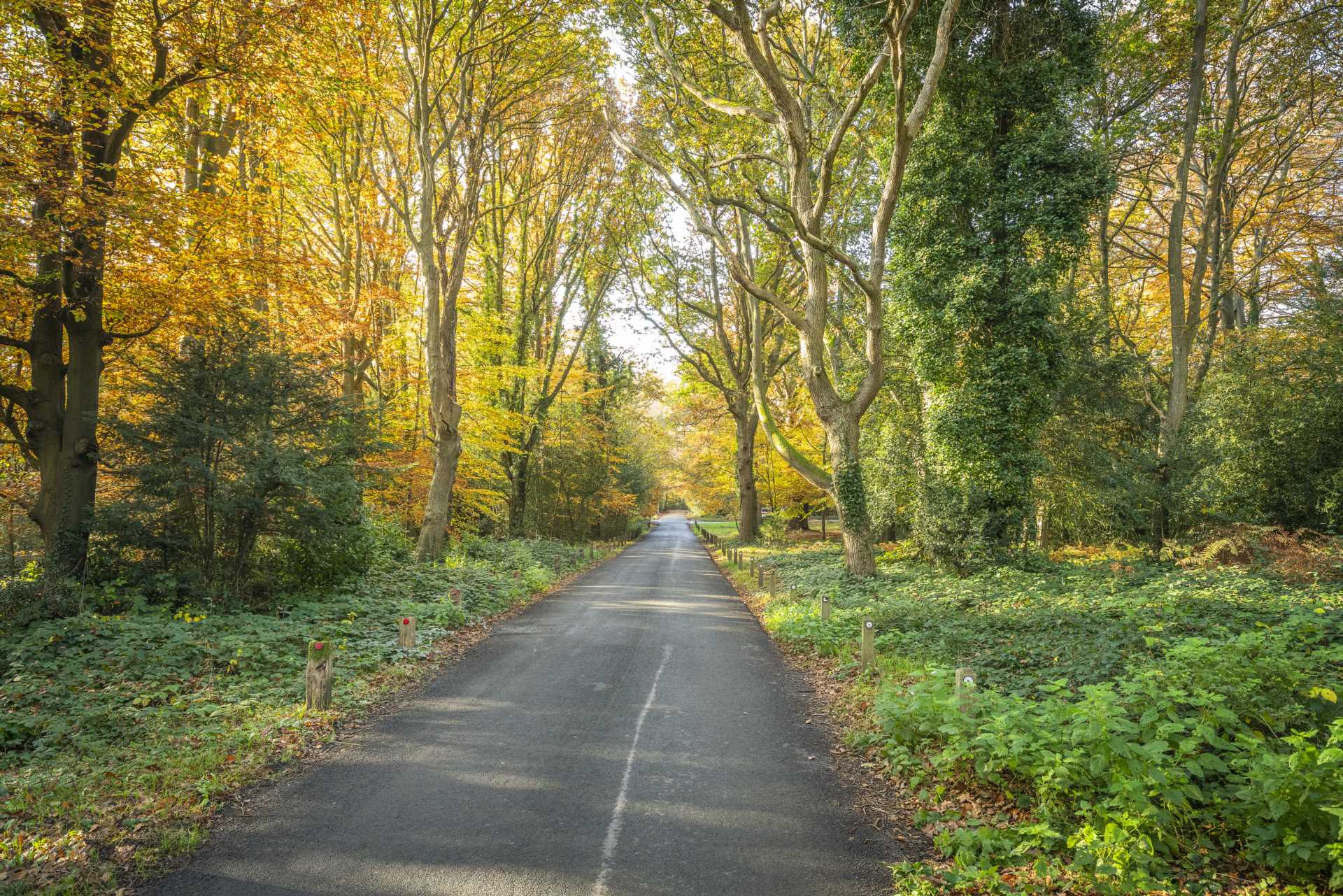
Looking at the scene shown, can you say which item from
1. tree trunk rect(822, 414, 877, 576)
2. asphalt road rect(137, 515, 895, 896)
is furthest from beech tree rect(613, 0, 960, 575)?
asphalt road rect(137, 515, 895, 896)

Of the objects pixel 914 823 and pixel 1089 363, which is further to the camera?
pixel 1089 363

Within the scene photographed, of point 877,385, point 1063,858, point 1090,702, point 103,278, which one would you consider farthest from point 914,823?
point 103,278

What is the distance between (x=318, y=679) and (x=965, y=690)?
21.8ft

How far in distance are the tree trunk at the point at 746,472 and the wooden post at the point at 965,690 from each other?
21959mm

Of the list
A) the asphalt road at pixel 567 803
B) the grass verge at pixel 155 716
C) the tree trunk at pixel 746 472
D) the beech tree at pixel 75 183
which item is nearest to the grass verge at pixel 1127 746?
the asphalt road at pixel 567 803

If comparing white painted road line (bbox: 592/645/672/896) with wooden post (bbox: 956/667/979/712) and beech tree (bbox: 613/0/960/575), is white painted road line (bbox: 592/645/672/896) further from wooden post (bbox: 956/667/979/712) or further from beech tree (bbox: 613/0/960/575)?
beech tree (bbox: 613/0/960/575)

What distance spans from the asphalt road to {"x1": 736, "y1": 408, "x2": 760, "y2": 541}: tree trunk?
19.9m

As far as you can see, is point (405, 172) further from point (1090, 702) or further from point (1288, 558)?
point (1288, 558)

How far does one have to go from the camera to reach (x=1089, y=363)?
47.9ft

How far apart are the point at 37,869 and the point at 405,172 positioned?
660 inches

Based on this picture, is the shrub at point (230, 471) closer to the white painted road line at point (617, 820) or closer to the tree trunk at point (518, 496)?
the white painted road line at point (617, 820)

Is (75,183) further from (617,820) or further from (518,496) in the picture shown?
(518,496)

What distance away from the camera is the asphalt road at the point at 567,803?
3.67 meters

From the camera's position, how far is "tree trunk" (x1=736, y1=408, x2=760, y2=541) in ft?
90.0
